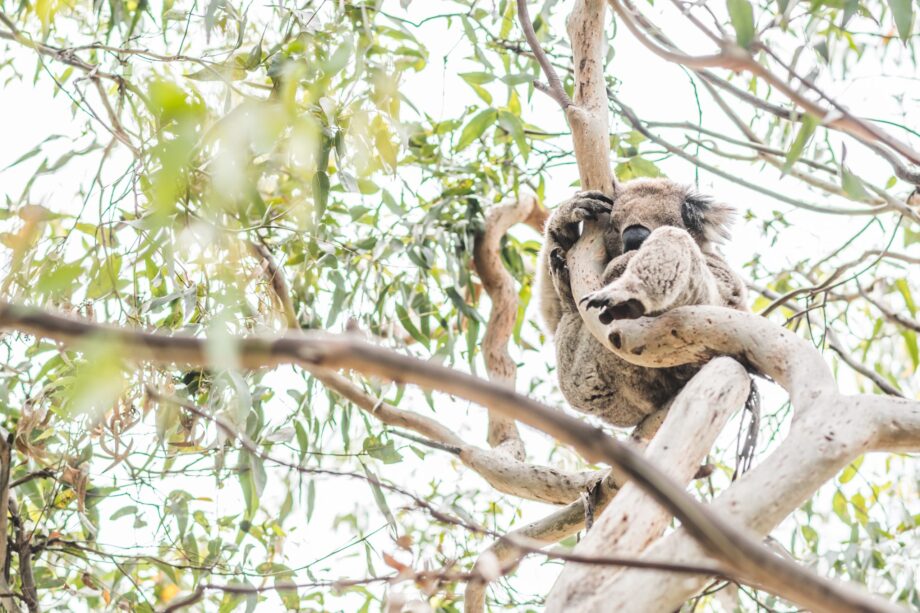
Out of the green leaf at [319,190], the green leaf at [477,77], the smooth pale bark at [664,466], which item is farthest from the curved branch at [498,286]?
the smooth pale bark at [664,466]

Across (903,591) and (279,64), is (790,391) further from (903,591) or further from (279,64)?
(903,591)

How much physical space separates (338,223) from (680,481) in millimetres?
2382

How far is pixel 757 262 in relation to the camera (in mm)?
4465

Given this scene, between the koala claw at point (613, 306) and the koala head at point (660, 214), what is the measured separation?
68 cm

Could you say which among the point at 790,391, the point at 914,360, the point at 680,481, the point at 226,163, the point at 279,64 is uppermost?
the point at 279,64

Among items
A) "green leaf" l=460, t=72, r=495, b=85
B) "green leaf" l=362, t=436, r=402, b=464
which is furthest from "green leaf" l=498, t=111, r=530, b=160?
"green leaf" l=362, t=436, r=402, b=464

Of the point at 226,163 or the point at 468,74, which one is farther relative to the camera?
the point at 468,74

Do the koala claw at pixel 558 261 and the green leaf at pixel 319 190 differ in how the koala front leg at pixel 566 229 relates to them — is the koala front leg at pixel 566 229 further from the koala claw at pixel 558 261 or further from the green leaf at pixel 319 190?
the green leaf at pixel 319 190

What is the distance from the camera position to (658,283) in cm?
220


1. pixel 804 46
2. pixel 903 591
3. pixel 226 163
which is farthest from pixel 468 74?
pixel 903 591

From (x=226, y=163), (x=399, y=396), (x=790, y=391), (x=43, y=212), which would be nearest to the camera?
(x=226, y=163)

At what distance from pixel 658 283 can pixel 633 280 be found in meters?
0.09

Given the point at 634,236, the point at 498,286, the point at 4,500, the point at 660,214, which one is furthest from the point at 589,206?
the point at 4,500

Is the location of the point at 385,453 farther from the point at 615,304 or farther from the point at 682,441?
the point at 682,441
